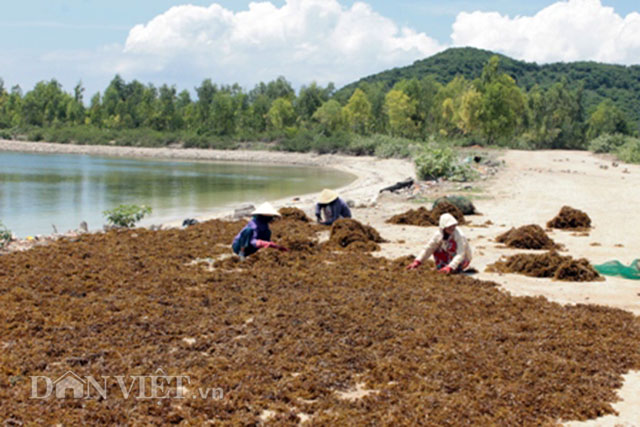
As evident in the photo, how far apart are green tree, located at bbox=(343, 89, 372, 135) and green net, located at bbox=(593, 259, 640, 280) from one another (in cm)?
6657

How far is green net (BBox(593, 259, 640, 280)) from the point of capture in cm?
969

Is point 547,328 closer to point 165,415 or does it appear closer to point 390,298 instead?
point 390,298

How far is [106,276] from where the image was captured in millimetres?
9148

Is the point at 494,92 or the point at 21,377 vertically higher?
the point at 494,92

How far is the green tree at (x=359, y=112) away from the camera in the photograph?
75.6 meters

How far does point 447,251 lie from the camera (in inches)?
385

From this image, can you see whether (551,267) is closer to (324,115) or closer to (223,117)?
(324,115)

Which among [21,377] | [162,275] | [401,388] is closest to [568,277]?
[401,388]

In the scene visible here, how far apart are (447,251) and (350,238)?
2.63 m

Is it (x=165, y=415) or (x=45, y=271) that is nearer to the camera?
(x=165, y=415)

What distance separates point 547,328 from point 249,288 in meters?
3.96

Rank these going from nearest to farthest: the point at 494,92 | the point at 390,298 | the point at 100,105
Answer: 1. the point at 390,298
2. the point at 494,92
3. the point at 100,105

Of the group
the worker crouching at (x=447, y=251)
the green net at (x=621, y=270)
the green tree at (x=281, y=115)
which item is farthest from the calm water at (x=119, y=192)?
the green tree at (x=281, y=115)

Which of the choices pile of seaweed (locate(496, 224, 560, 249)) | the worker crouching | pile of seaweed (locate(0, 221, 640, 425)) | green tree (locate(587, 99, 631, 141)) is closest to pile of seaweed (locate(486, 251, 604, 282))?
the worker crouching
